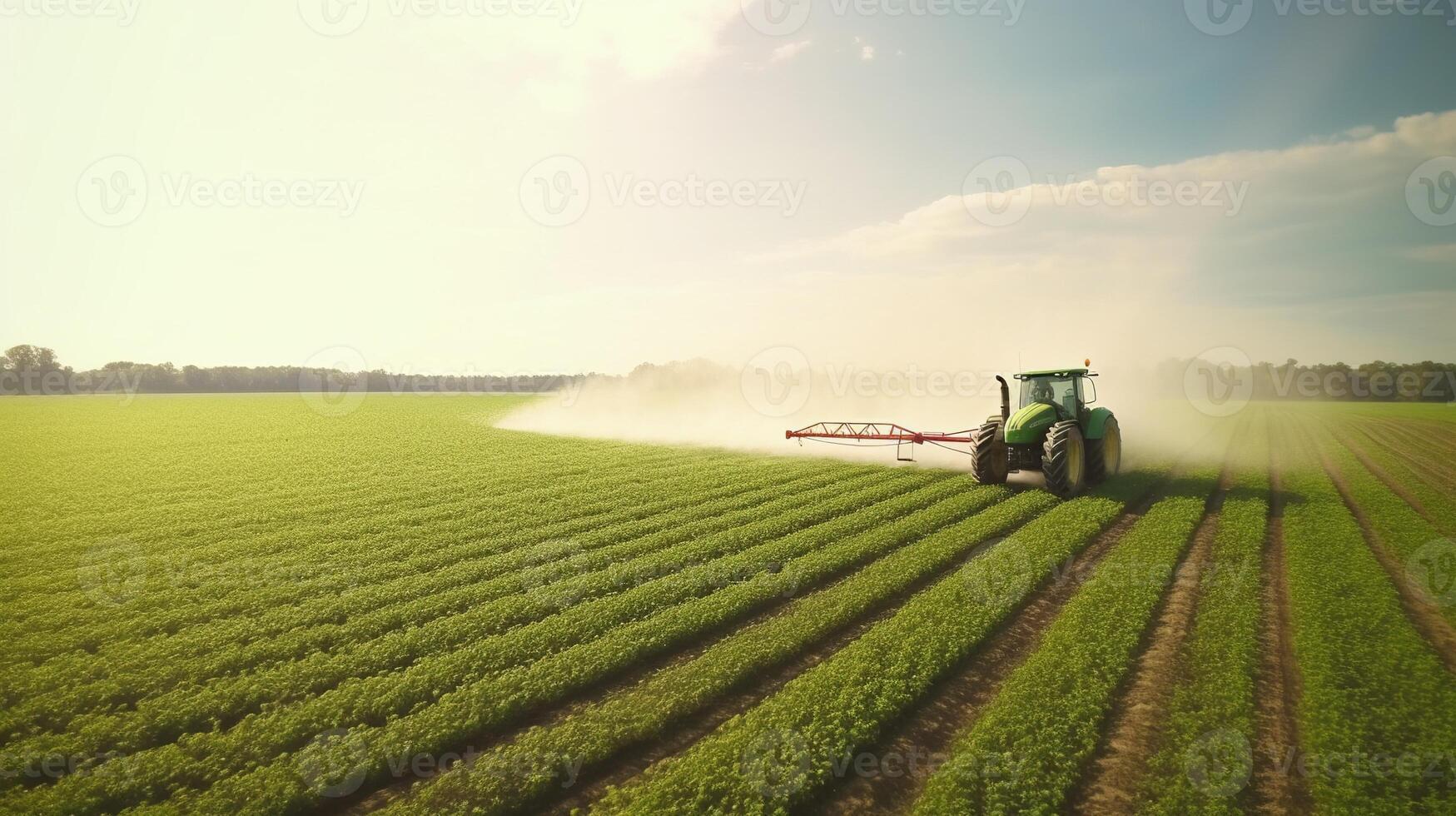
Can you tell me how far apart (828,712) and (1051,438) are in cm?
1216

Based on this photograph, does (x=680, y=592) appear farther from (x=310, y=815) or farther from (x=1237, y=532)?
(x=1237, y=532)

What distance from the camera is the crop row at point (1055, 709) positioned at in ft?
17.5

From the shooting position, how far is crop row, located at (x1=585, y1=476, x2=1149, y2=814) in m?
5.42

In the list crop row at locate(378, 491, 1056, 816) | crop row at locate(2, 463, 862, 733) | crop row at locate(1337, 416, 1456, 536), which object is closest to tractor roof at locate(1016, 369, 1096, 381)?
crop row at locate(1337, 416, 1456, 536)

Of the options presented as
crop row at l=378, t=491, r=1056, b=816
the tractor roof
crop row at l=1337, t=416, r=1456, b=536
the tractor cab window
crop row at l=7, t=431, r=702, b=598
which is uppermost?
the tractor roof

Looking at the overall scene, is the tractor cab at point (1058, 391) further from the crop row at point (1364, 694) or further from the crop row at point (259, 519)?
the crop row at point (259, 519)

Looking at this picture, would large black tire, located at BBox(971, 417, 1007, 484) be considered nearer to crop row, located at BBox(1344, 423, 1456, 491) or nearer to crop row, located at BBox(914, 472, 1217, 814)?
crop row, located at BBox(914, 472, 1217, 814)

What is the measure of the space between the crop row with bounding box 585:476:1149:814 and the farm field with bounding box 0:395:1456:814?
44 millimetres

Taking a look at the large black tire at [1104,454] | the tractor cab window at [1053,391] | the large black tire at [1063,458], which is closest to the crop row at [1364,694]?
the large black tire at [1063,458]

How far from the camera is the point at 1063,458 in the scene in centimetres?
1523

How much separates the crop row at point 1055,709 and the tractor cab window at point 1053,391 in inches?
283

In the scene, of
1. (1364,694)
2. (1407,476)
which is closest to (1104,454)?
(1364,694)

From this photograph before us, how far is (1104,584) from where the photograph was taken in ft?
32.8

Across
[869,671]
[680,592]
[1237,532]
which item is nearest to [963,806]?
[869,671]
